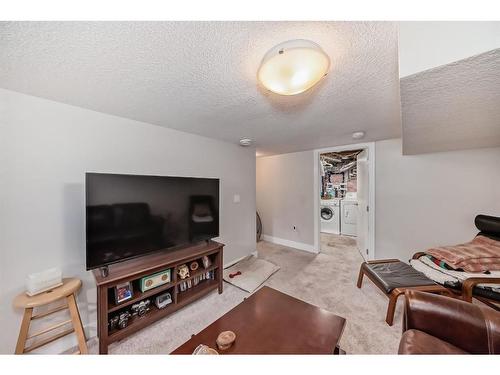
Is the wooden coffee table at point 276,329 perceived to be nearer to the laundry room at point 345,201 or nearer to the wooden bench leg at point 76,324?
the wooden bench leg at point 76,324

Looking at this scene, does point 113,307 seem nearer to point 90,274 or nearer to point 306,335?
point 90,274

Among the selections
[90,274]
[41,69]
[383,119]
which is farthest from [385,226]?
[41,69]

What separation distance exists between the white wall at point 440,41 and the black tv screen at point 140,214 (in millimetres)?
1938

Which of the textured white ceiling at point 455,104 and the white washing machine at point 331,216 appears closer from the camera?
the textured white ceiling at point 455,104

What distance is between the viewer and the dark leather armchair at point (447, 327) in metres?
0.84

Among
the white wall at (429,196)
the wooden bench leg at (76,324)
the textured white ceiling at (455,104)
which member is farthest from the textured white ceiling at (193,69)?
the wooden bench leg at (76,324)

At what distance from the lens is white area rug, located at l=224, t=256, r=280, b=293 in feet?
7.42

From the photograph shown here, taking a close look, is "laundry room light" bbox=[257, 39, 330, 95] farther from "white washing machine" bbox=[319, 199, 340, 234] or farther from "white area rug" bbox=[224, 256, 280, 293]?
"white washing machine" bbox=[319, 199, 340, 234]

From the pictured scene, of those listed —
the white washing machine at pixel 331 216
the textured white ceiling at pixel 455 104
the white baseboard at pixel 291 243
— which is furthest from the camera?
the white washing machine at pixel 331 216

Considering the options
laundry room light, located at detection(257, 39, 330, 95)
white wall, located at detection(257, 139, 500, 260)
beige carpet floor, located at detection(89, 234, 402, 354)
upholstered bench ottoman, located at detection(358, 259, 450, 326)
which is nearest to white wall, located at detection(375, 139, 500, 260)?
white wall, located at detection(257, 139, 500, 260)

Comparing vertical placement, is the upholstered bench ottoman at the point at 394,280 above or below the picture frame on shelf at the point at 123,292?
below

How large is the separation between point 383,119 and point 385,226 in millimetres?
1813

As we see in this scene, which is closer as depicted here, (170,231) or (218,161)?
(170,231)
